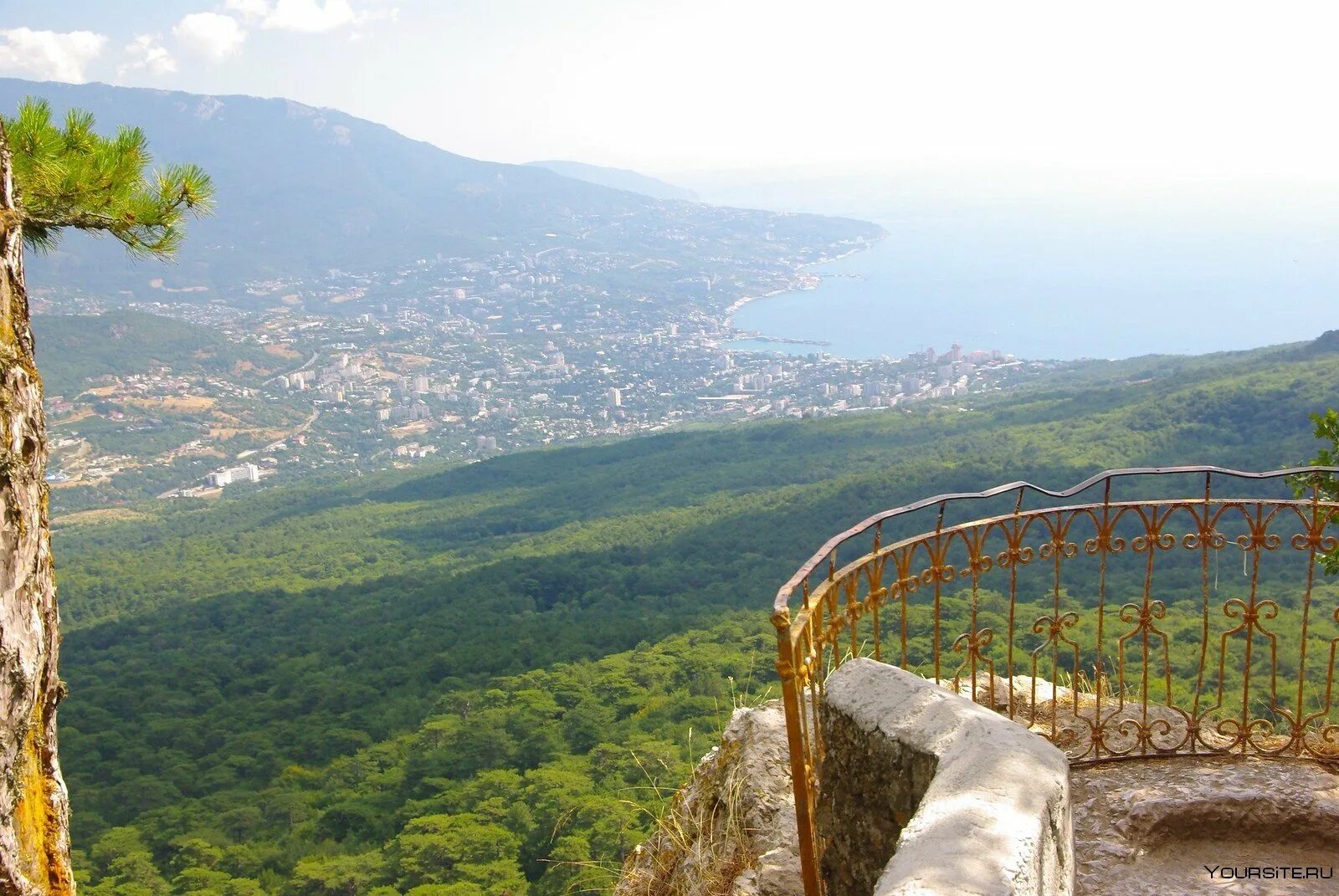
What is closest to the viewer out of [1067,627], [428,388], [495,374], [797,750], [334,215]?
[797,750]

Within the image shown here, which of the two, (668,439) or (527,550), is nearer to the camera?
(527,550)

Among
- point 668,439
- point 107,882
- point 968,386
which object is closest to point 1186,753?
point 107,882

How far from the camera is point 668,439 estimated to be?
5166 centimetres

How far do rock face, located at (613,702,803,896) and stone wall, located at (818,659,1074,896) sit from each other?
656mm

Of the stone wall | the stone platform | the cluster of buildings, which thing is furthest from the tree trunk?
the cluster of buildings

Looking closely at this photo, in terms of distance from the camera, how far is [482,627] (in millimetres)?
25531

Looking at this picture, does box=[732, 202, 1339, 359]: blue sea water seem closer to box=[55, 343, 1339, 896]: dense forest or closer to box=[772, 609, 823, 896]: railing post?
box=[55, 343, 1339, 896]: dense forest

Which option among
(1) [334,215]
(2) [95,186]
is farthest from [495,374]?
(1) [334,215]

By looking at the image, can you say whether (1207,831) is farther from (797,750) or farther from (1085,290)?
(1085,290)

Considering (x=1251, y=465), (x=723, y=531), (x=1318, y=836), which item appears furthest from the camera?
(x=723, y=531)

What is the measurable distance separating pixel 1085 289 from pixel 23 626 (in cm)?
12246

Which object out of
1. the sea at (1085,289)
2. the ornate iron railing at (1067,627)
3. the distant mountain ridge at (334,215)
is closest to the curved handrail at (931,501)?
the ornate iron railing at (1067,627)

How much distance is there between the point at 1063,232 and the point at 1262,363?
5215 inches

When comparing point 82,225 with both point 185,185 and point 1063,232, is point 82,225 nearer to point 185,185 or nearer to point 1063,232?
point 185,185
